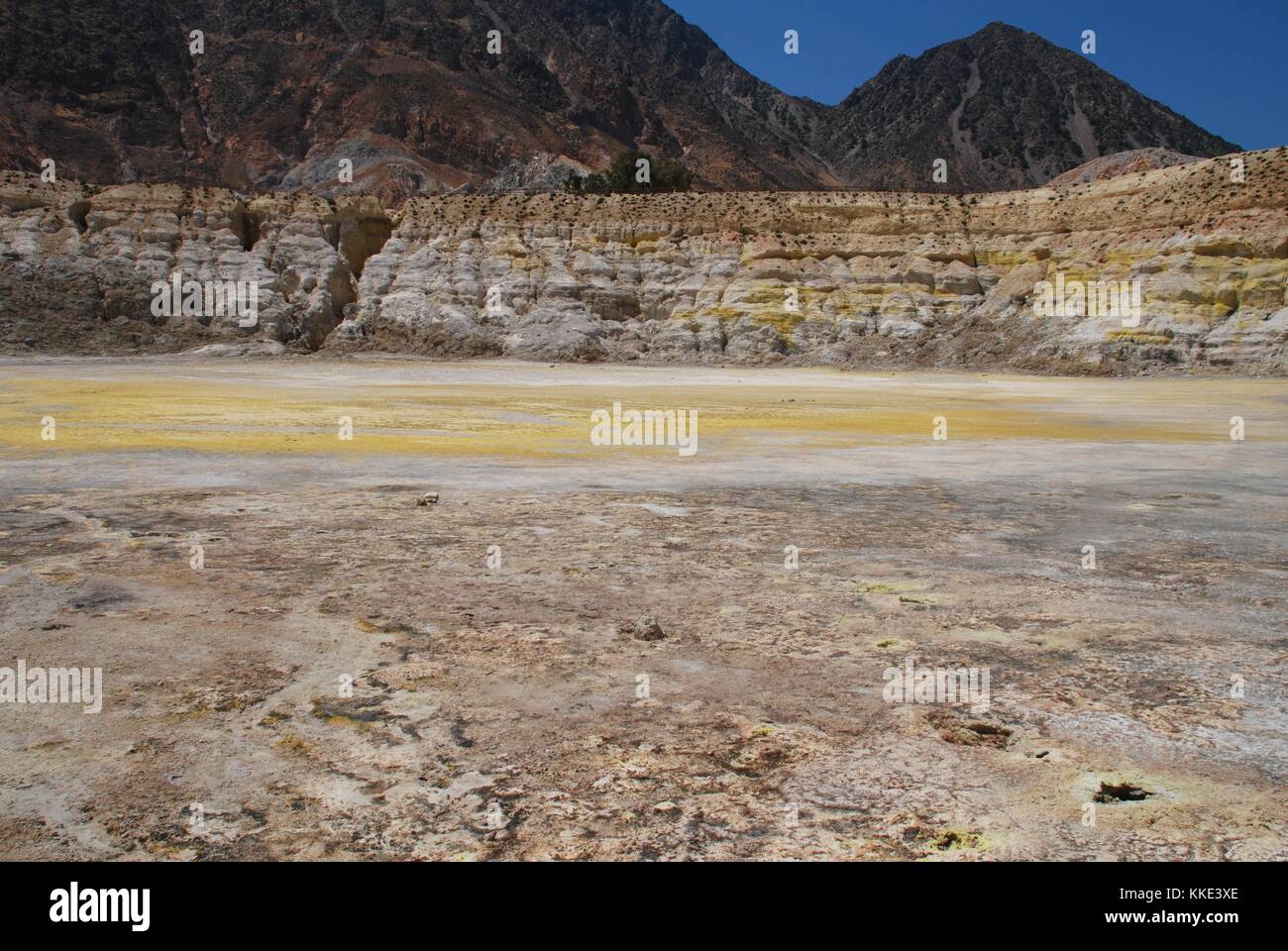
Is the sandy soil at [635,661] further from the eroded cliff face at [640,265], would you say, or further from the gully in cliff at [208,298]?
the gully in cliff at [208,298]

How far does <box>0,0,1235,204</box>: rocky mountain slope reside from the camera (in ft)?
406

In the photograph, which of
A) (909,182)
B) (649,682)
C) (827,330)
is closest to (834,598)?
(649,682)

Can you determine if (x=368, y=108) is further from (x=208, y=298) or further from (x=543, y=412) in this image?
(x=543, y=412)

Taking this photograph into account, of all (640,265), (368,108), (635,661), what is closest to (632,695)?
(635,661)

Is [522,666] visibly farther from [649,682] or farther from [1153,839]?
[1153,839]

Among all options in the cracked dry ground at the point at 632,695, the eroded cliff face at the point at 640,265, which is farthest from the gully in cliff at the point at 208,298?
the cracked dry ground at the point at 632,695

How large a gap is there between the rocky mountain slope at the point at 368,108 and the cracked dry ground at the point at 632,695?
11220cm

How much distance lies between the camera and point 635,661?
18.2 feet

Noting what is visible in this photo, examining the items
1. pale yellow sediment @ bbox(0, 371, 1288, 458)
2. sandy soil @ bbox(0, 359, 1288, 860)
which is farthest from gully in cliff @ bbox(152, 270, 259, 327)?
sandy soil @ bbox(0, 359, 1288, 860)

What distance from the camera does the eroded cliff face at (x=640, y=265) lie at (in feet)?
174

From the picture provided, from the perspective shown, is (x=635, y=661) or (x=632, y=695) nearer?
(x=632, y=695)

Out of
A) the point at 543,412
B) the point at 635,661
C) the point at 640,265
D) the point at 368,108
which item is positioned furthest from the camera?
the point at 368,108

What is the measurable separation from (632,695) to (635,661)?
1.75 feet
